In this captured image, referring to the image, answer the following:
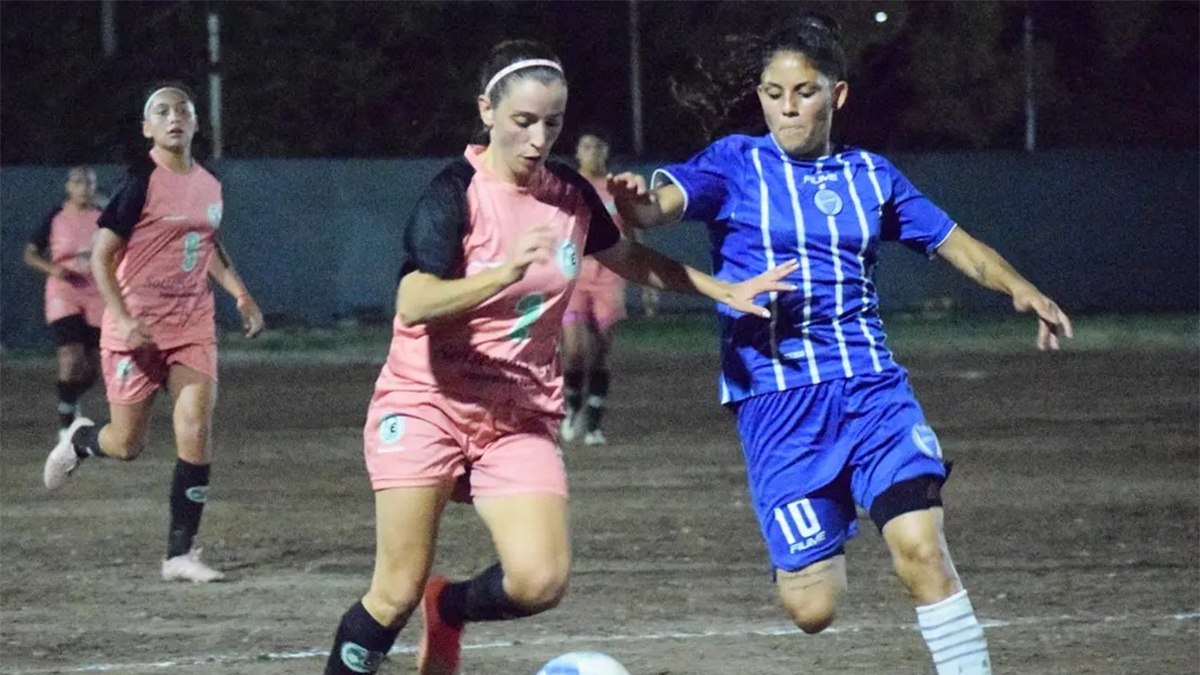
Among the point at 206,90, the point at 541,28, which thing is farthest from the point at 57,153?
the point at 541,28

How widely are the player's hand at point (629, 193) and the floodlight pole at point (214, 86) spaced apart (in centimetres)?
2365

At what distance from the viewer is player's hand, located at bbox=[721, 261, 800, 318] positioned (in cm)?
623

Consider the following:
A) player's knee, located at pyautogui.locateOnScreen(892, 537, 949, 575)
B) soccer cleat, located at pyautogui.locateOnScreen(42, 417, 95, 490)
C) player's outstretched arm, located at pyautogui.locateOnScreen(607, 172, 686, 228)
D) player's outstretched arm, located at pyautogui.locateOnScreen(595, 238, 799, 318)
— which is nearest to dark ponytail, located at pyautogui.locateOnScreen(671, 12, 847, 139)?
player's outstretched arm, located at pyautogui.locateOnScreen(607, 172, 686, 228)

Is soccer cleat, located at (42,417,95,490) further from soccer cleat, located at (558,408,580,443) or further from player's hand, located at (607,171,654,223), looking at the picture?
player's hand, located at (607,171,654,223)

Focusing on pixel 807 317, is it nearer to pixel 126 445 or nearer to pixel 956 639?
pixel 956 639

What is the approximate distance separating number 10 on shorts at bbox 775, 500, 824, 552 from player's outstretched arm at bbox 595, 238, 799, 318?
603mm

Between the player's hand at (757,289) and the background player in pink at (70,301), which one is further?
the background player in pink at (70,301)

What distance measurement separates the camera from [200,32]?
30.9 meters

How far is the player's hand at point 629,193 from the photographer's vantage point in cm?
630

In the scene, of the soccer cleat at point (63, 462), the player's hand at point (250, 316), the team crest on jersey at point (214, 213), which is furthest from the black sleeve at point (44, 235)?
the team crest on jersey at point (214, 213)

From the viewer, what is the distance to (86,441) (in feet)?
35.6

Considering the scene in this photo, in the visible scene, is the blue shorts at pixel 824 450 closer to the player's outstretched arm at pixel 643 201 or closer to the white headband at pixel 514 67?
the player's outstretched arm at pixel 643 201

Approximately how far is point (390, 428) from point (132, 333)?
355 cm

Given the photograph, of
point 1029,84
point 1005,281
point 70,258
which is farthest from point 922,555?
point 1029,84
